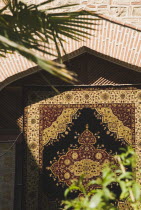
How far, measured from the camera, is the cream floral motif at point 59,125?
6.04 meters

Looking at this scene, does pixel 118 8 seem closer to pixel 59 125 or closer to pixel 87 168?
pixel 59 125

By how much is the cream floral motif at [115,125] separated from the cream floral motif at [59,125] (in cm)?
45

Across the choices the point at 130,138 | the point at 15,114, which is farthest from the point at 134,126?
the point at 15,114

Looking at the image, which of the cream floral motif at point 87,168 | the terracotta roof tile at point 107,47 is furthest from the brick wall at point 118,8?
the cream floral motif at point 87,168

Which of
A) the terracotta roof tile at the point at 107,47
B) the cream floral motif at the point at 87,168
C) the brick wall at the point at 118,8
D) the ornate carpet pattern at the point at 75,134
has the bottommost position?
the cream floral motif at the point at 87,168

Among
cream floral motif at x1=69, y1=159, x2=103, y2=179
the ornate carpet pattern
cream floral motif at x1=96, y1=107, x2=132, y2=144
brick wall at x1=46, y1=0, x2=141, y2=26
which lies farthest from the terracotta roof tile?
cream floral motif at x1=69, y1=159, x2=103, y2=179

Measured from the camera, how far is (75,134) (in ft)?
A: 19.8

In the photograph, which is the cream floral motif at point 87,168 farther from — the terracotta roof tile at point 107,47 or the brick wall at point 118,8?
the brick wall at point 118,8

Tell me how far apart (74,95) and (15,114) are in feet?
3.08

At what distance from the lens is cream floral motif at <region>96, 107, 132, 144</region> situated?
19.7ft

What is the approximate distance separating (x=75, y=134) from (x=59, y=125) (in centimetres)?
27

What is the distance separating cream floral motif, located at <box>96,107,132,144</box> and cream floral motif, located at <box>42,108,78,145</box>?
0.45m

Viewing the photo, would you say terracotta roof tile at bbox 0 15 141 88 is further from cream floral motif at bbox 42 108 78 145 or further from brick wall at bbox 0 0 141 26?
cream floral motif at bbox 42 108 78 145

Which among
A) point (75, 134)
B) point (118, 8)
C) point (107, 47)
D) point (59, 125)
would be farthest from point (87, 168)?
point (118, 8)
